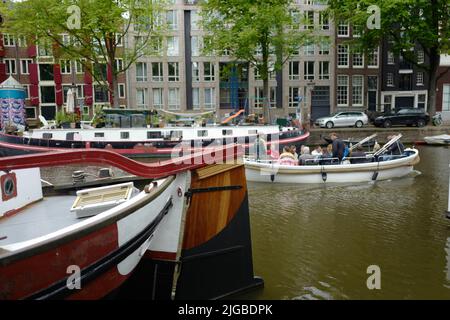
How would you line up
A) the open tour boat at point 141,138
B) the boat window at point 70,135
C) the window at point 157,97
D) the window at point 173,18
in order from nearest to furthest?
1. the open tour boat at point 141,138
2. the boat window at point 70,135
3. the window at point 173,18
4. the window at point 157,97

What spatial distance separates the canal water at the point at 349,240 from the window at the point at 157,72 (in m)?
34.0

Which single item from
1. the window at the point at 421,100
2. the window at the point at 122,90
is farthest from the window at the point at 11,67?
the window at the point at 421,100

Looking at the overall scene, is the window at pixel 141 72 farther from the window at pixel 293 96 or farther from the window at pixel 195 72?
the window at pixel 293 96

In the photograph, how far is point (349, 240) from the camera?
959 centimetres

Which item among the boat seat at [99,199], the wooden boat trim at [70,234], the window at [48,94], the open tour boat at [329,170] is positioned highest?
the window at [48,94]

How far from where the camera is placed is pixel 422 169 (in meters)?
19.3

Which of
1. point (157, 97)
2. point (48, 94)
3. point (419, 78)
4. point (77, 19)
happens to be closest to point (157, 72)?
point (157, 97)

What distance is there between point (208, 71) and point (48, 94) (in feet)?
55.7

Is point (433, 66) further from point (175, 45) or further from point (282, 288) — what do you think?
point (282, 288)

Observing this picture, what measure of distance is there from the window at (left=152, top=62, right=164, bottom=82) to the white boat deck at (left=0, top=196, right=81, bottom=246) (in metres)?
41.3

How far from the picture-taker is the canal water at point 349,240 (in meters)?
7.32

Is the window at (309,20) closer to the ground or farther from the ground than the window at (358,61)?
farther from the ground

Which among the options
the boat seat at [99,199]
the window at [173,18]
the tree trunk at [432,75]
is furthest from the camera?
the window at [173,18]

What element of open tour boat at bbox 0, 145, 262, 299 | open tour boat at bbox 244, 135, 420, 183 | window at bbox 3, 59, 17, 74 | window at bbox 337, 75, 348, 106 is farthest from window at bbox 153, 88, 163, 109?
open tour boat at bbox 0, 145, 262, 299
